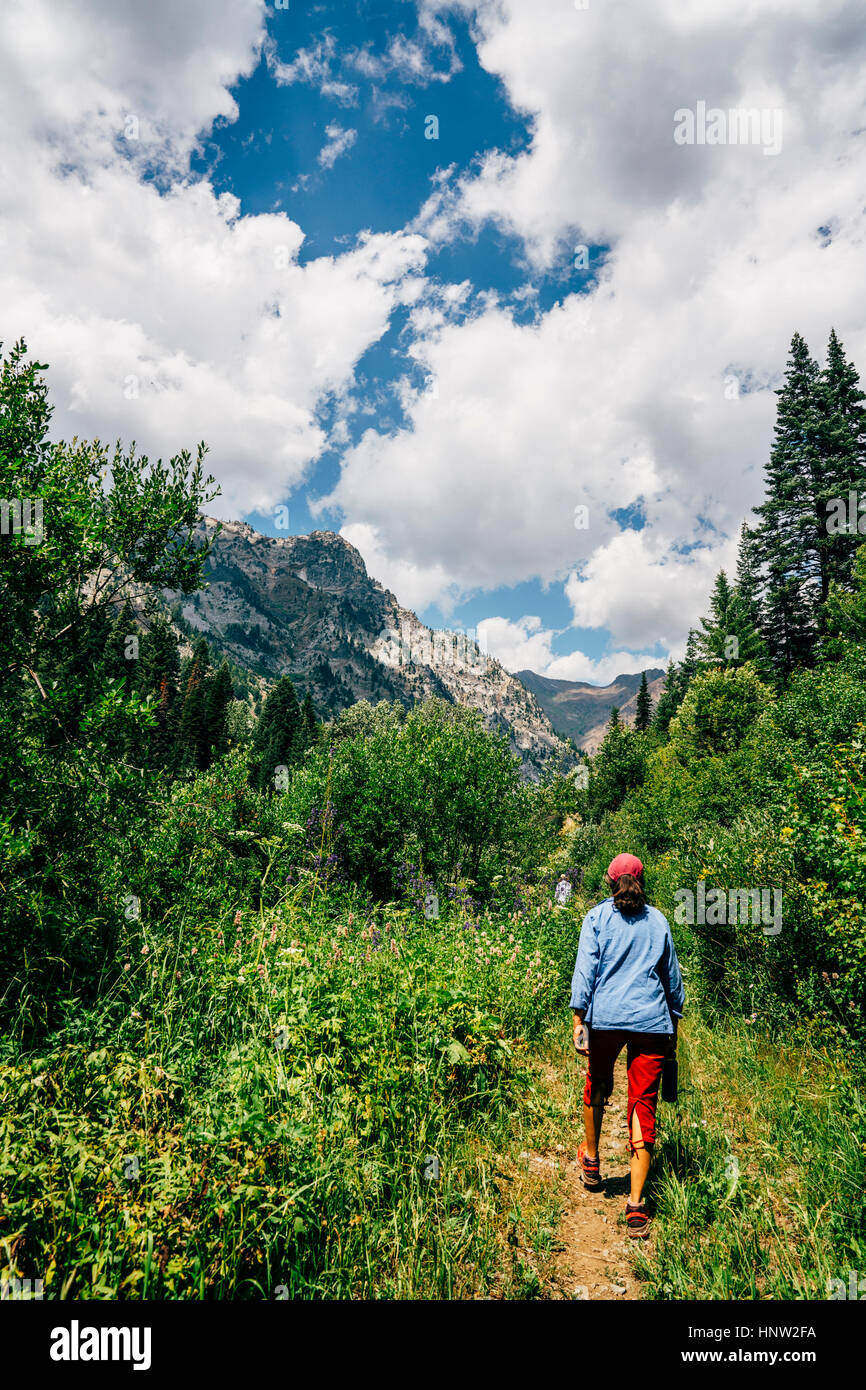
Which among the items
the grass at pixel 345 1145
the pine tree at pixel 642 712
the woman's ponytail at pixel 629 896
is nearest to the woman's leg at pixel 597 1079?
the grass at pixel 345 1145

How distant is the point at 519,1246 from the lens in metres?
3.80

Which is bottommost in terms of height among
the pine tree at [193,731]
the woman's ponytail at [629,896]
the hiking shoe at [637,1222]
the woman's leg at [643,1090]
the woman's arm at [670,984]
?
the hiking shoe at [637,1222]

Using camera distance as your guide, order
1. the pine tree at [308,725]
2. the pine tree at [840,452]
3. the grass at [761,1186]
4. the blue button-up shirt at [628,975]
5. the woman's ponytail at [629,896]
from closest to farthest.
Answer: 1. the grass at [761,1186]
2. the blue button-up shirt at [628,975]
3. the woman's ponytail at [629,896]
4. the pine tree at [840,452]
5. the pine tree at [308,725]

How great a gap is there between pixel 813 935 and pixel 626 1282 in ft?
19.3

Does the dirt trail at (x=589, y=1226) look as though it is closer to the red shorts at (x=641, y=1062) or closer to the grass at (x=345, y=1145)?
the grass at (x=345, y=1145)

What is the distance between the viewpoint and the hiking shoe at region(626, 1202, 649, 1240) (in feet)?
12.8

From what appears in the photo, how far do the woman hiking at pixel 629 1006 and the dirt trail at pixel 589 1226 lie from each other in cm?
15

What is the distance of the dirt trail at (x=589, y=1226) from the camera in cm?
355

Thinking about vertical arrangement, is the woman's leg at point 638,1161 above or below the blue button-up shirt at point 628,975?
below

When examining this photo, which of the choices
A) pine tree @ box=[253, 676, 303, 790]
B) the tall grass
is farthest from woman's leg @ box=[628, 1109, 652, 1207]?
pine tree @ box=[253, 676, 303, 790]

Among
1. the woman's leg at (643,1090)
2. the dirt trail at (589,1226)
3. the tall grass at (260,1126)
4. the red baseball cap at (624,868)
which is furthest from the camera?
the red baseball cap at (624,868)

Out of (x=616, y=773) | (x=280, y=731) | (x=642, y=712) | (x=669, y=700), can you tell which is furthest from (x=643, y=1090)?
(x=642, y=712)
